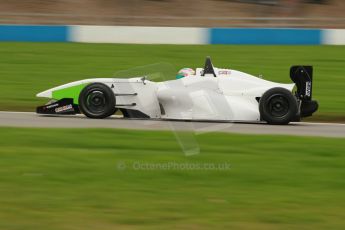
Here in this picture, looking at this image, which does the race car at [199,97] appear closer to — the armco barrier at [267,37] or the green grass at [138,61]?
the green grass at [138,61]

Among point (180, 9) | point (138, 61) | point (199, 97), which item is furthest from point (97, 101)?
point (180, 9)

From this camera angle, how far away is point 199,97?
11445 mm

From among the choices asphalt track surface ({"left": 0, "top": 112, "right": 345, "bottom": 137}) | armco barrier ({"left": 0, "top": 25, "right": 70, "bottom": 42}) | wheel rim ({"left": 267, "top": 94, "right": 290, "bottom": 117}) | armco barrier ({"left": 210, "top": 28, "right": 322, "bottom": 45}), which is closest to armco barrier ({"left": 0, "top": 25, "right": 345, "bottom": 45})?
armco barrier ({"left": 210, "top": 28, "right": 322, "bottom": 45})

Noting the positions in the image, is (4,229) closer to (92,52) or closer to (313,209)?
(313,209)

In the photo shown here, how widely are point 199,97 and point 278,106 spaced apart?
1.22m

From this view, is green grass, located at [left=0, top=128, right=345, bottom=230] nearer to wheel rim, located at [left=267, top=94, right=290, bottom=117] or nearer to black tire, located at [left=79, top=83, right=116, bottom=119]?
wheel rim, located at [left=267, top=94, right=290, bottom=117]

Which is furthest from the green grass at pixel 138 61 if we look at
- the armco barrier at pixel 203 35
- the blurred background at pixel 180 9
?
the blurred background at pixel 180 9

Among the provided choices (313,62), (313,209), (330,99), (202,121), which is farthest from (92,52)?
(313,209)

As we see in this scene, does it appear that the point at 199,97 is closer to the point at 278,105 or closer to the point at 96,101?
the point at 278,105

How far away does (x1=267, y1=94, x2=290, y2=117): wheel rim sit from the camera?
449 inches

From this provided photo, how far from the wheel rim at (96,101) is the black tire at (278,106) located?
2416 mm

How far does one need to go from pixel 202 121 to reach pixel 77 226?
6.05m

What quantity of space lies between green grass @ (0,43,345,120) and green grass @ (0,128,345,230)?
6177 millimetres

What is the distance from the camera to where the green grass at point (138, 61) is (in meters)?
16.6
